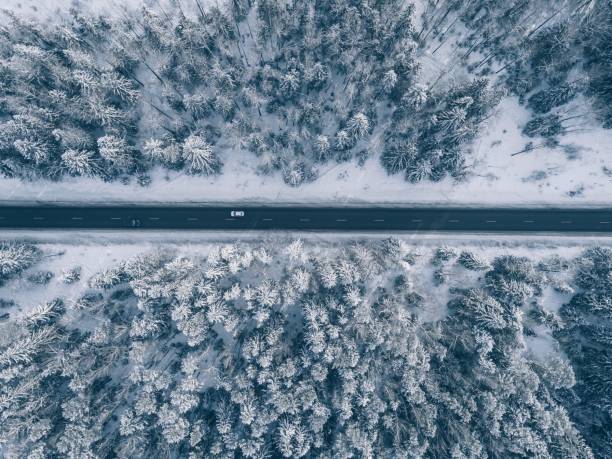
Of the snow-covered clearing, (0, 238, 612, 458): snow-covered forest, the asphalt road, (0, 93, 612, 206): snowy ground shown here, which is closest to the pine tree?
(0, 93, 612, 206): snowy ground

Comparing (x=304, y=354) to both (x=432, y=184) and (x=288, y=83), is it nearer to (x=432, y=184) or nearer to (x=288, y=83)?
(x=432, y=184)

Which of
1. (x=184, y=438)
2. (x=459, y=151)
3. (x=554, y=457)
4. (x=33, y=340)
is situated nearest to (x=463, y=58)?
(x=459, y=151)

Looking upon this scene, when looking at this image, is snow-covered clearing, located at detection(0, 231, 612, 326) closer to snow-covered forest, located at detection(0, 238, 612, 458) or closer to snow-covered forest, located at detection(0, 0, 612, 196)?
snow-covered forest, located at detection(0, 238, 612, 458)

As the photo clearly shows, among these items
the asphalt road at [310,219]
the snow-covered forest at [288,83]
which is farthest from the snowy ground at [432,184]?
the snow-covered forest at [288,83]

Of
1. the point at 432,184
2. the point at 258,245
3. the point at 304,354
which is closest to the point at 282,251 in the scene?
the point at 258,245

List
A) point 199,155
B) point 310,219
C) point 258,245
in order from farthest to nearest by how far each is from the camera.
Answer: point 310,219 → point 258,245 → point 199,155

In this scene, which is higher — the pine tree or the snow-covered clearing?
the pine tree
